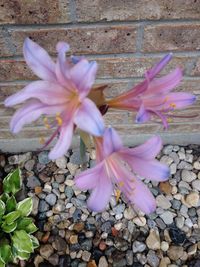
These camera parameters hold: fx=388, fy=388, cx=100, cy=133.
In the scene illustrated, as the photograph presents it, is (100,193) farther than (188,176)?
No

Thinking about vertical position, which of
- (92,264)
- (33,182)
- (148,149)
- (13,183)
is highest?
(148,149)

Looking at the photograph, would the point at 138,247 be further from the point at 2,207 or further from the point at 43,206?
the point at 2,207

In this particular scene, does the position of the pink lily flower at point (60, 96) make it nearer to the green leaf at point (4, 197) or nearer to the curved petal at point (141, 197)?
the curved petal at point (141, 197)

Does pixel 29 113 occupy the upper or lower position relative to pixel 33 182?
upper

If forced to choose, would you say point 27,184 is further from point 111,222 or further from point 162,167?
point 162,167

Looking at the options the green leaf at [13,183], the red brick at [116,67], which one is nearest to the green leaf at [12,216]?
the green leaf at [13,183]

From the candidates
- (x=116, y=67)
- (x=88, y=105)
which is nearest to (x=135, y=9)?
(x=116, y=67)

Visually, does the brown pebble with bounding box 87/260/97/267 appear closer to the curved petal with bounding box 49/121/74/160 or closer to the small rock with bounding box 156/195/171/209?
the small rock with bounding box 156/195/171/209

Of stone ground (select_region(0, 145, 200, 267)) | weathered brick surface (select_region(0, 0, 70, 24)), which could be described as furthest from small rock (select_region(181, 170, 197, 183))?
weathered brick surface (select_region(0, 0, 70, 24))
